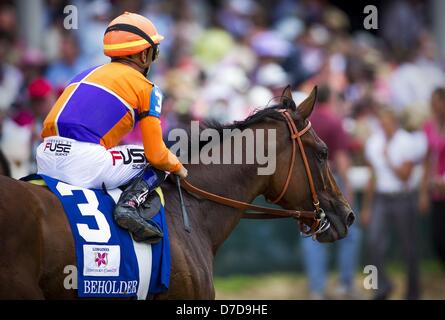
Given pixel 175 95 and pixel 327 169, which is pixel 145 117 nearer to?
pixel 327 169

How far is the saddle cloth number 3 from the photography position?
16.4 ft

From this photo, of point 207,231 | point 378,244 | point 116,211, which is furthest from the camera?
point 378,244

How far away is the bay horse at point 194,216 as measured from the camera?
4723 mm

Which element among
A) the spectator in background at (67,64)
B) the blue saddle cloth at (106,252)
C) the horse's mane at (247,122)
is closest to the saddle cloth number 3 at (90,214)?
the blue saddle cloth at (106,252)

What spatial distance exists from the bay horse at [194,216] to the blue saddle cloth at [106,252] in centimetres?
7

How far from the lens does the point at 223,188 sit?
19.6 ft

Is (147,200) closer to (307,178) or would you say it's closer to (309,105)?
(307,178)

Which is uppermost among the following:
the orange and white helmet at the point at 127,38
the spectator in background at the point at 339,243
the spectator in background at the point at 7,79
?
the spectator in background at the point at 7,79

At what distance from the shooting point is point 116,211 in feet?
17.0

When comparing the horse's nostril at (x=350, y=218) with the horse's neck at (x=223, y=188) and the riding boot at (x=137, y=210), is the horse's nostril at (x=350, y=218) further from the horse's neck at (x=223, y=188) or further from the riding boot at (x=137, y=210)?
the riding boot at (x=137, y=210)

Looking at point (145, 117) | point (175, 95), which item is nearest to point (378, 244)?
point (175, 95)

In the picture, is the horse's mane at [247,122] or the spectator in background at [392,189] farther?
the spectator in background at [392,189]

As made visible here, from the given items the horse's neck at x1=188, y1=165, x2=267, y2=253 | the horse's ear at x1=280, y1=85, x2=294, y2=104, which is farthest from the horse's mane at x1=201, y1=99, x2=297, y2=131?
the horse's neck at x1=188, y1=165, x2=267, y2=253

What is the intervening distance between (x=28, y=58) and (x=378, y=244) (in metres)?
5.43
